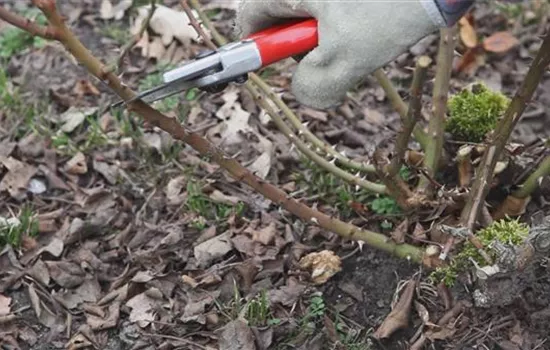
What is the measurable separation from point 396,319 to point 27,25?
1.19 metres

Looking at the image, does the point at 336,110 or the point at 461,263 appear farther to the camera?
the point at 336,110

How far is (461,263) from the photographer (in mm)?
2158

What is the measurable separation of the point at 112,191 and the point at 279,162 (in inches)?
21.9

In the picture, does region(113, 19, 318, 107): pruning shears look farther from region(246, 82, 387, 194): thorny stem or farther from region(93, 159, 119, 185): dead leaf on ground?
region(93, 159, 119, 185): dead leaf on ground

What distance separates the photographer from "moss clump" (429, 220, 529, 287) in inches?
82.7

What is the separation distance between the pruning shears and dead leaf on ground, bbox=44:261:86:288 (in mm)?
909

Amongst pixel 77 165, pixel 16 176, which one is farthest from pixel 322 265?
pixel 16 176

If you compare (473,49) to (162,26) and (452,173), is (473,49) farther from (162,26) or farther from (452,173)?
(162,26)

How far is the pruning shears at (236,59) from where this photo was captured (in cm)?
167

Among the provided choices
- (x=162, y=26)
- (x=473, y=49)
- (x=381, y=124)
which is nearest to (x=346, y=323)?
(x=381, y=124)

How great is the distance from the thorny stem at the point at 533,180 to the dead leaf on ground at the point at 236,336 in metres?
0.82

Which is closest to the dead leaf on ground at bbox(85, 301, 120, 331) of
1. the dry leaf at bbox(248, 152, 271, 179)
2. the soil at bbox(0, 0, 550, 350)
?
the soil at bbox(0, 0, 550, 350)

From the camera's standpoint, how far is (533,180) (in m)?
2.30

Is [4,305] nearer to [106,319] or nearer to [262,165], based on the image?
[106,319]
